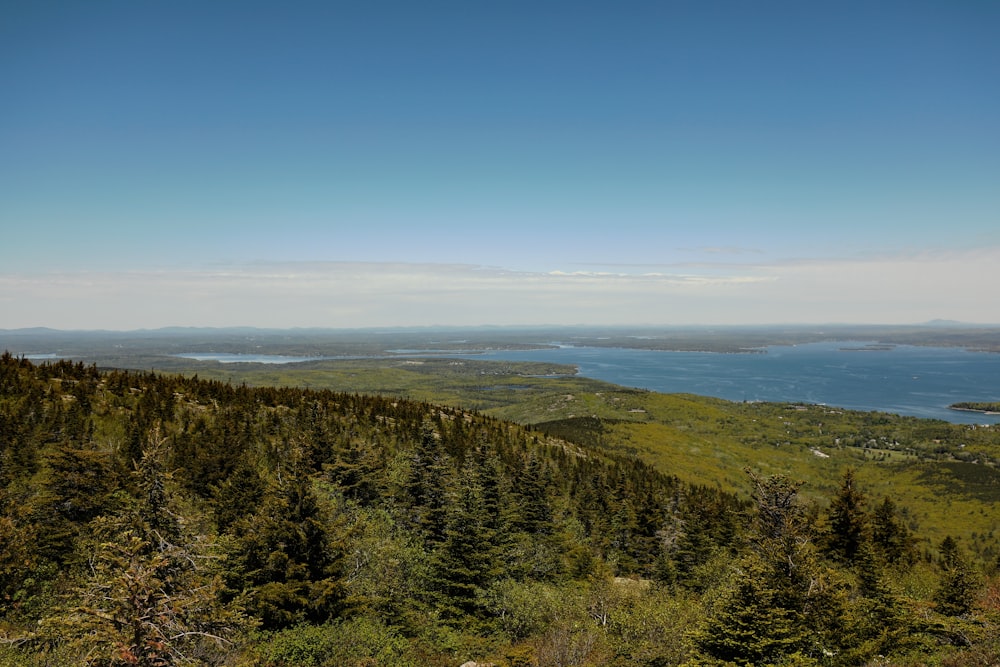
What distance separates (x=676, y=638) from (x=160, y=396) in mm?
60065

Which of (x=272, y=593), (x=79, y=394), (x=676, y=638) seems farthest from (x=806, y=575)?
(x=79, y=394)

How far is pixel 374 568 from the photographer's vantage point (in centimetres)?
2836

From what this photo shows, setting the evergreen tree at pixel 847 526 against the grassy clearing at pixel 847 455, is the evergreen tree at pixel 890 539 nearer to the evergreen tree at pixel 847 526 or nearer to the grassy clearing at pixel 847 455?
the evergreen tree at pixel 847 526

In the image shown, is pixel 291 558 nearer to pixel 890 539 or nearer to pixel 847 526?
pixel 847 526

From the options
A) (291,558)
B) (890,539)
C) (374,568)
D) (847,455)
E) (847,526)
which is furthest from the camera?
(847,455)

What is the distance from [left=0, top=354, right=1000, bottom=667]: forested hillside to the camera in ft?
53.6

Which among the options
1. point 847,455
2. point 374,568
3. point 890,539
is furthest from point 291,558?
point 847,455

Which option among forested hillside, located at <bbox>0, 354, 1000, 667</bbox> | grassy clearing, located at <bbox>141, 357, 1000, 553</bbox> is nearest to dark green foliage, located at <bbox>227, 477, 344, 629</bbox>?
forested hillside, located at <bbox>0, 354, 1000, 667</bbox>

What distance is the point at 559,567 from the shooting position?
38500mm

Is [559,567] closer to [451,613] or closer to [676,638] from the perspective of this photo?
[451,613]

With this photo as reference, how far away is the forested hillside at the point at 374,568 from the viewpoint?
1634 cm

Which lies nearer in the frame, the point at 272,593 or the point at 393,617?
the point at 272,593

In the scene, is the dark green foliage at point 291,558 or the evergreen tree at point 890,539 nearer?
the dark green foliage at point 291,558

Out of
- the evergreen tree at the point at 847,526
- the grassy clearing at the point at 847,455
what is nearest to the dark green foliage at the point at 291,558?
the evergreen tree at the point at 847,526
